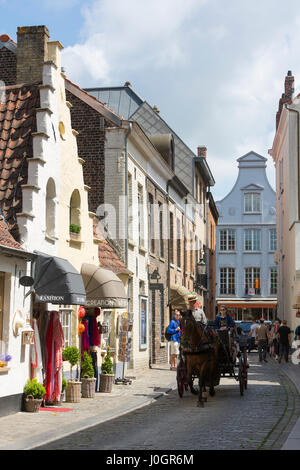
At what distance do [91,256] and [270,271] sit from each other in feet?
149

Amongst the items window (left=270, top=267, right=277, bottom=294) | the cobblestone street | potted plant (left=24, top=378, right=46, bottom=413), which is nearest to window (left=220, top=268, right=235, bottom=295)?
window (left=270, top=267, right=277, bottom=294)

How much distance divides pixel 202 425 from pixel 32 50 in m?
10.3

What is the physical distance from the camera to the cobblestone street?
931 centimetres

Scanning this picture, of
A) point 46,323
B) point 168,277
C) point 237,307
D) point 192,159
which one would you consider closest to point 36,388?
point 46,323

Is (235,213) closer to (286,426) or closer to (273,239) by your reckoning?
(273,239)

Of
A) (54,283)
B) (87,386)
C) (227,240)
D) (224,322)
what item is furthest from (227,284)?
(54,283)

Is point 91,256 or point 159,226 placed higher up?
point 159,226

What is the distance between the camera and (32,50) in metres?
17.2

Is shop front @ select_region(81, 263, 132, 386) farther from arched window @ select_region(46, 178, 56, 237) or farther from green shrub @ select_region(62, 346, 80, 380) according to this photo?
arched window @ select_region(46, 178, 56, 237)

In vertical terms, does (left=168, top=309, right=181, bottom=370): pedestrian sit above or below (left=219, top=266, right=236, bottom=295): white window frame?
below

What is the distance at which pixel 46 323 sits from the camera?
14250 millimetres

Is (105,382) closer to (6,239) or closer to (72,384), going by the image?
(72,384)

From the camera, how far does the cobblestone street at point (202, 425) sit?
367 inches

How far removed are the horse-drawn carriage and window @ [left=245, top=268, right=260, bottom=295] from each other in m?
45.7
